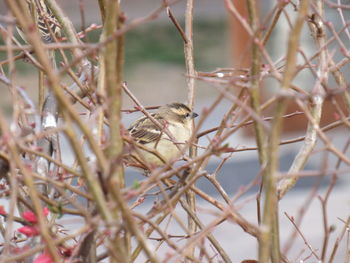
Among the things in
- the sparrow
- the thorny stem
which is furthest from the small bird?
the thorny stem

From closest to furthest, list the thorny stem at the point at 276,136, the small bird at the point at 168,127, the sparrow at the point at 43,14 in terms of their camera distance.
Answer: the thorny stem at the point at 276,136, the sparrow at the point at 43,14, the small bird at the point at 168,127

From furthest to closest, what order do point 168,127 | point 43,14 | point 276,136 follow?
point 168,127 → point 43,14 → point 276,136

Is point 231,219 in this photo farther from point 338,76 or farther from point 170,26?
point 170,26

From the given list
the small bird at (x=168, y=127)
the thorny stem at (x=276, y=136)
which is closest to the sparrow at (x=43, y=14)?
the small bird at (x=168, y=127)

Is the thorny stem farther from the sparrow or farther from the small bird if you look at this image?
the small bird

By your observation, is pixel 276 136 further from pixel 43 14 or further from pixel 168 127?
pixel 168 127

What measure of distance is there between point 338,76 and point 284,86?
1.12 meters

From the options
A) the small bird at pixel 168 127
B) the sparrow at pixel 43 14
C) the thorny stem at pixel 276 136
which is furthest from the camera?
the small bird at pixel 168 127

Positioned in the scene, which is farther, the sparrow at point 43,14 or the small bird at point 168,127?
the small bird at point 168,127

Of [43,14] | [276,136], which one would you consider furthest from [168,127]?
[276,136]

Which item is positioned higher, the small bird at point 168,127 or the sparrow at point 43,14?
the sparrow at point 43,14

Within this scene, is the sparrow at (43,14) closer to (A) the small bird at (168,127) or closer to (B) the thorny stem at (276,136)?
(A) the small bird at (168,127)

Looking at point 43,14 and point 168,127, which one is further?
point 168,127

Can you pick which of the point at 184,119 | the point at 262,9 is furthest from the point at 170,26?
the point at 184,119
